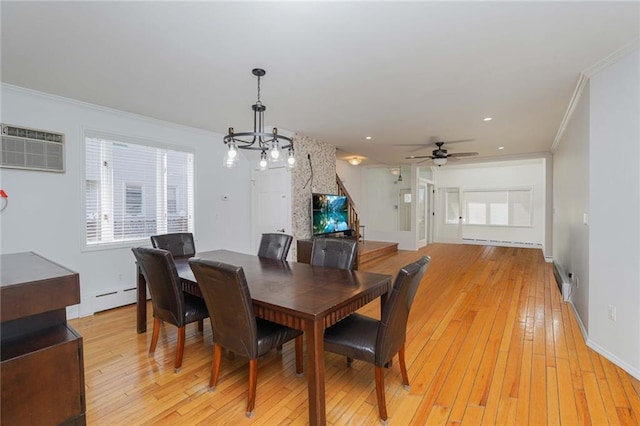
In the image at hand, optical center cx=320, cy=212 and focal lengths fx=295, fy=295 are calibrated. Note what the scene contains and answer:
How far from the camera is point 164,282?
2449mm

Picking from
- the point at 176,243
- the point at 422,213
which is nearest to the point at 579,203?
the point at 176,243

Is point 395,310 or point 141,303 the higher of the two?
point 395,310

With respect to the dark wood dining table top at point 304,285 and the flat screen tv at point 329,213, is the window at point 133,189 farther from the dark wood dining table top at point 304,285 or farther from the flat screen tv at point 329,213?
the flat screen tv at point 329,213

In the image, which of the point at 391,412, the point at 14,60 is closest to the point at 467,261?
the point at 391,412

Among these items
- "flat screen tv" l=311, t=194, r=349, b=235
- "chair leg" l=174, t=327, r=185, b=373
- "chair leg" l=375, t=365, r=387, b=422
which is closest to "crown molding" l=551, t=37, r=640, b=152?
"chair leg" l=375, t=365, r=387, b=422

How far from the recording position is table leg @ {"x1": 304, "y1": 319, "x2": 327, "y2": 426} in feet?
5.48

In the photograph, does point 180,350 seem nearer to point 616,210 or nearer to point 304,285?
point 304,285

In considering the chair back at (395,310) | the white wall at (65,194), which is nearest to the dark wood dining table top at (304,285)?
the chair back at (395,310)

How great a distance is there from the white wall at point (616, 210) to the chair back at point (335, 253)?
2228 mm

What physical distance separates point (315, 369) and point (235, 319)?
61 centimetres

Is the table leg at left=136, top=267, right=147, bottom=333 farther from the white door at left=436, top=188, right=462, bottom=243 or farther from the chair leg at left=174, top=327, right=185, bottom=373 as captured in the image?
the white door at left=436, top=188, right=462, bottom=243

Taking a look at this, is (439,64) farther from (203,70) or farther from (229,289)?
(229,289)

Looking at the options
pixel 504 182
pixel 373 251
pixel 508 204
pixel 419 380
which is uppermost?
pixel 504 182

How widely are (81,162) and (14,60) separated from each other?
1319 millimetres
